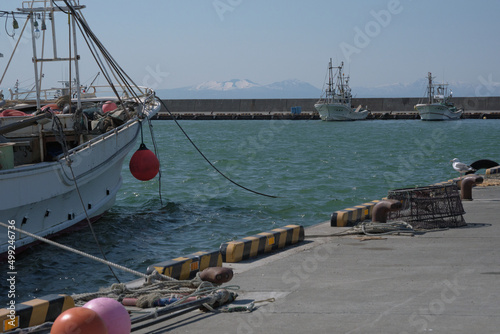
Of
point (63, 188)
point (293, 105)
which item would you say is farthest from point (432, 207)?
point (293, 105)

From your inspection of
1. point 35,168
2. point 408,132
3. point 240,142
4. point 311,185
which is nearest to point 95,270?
point 35,168

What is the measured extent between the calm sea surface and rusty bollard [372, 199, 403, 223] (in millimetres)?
4324

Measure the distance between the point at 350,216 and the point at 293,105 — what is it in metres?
91.7

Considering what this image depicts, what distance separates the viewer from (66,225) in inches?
548

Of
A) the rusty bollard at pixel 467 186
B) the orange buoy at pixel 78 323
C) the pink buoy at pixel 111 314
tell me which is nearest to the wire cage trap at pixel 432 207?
the rusty bollard at pixel 467 186

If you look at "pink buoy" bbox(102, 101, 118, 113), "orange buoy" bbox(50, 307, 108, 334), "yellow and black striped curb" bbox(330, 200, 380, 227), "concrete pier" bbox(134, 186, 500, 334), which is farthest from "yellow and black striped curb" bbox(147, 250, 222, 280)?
"pink buoy" bbox(102, 101, 118, 113)

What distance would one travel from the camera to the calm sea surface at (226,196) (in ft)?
41.2

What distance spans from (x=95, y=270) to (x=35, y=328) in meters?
6.09

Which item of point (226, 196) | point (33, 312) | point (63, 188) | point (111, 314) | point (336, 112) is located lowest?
point (226, 196)

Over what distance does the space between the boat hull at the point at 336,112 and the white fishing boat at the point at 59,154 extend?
66875 mm

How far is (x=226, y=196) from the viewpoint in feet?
70.9

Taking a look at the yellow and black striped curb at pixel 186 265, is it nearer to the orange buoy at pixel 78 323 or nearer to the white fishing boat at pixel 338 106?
the orange buoy at pixel 78 323

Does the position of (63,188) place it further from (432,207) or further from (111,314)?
(111,314)

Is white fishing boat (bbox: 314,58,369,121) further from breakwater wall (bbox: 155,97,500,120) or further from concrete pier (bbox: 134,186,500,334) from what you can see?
concrete pier (bbox: 134,186,500,334)
